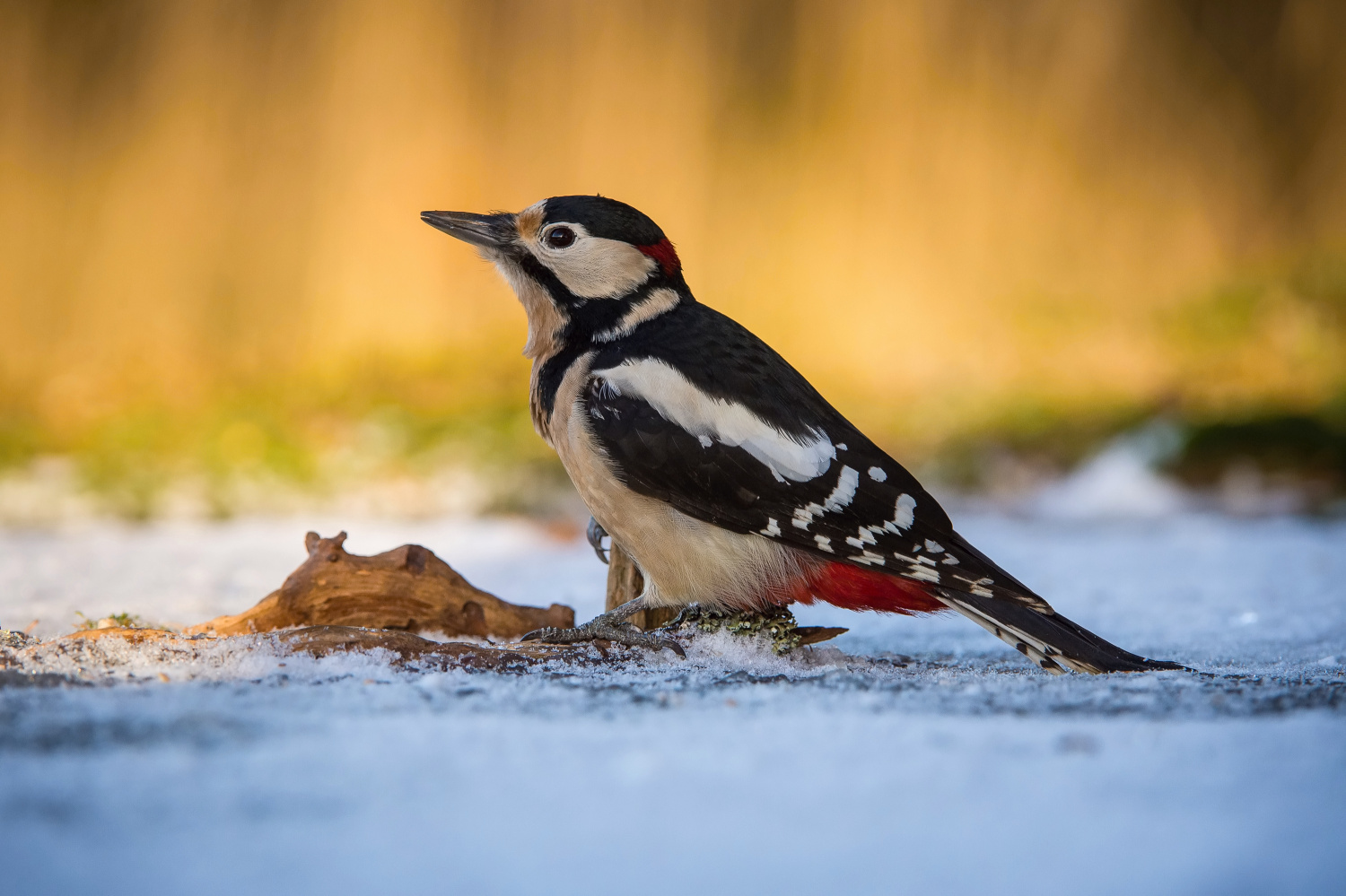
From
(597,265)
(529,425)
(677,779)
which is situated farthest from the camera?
(529,425)

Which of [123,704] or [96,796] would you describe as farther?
[123,704]

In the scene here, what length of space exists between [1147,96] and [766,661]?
2.85m

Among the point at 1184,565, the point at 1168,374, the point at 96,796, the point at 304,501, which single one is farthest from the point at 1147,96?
the point at 96,796

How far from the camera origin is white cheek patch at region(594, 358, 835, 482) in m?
1.29

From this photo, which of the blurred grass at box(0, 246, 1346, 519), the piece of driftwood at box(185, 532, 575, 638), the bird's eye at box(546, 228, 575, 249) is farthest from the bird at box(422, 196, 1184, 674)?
the blurred grass at box(0, 246, 1346, 519)

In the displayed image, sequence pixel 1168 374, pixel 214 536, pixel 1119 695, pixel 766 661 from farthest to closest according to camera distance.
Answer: pixel 1168 374 < pixel 214 536 < pixel 766 661 < pixel 1119 695

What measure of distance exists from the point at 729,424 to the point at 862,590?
0.27 meters

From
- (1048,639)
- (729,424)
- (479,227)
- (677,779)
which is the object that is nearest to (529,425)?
(479,227)

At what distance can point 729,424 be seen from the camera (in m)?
1.31

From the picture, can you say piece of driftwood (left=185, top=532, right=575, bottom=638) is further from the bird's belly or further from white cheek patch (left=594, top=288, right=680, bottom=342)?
white cheek patch (left=594, top=288, right=680, bottom=342)

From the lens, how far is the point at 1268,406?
3168 mm

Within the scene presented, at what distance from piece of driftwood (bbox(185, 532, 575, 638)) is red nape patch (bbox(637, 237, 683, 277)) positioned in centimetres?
50

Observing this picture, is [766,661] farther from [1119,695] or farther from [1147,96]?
[1147,96]

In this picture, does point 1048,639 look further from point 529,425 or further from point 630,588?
point 529,425
